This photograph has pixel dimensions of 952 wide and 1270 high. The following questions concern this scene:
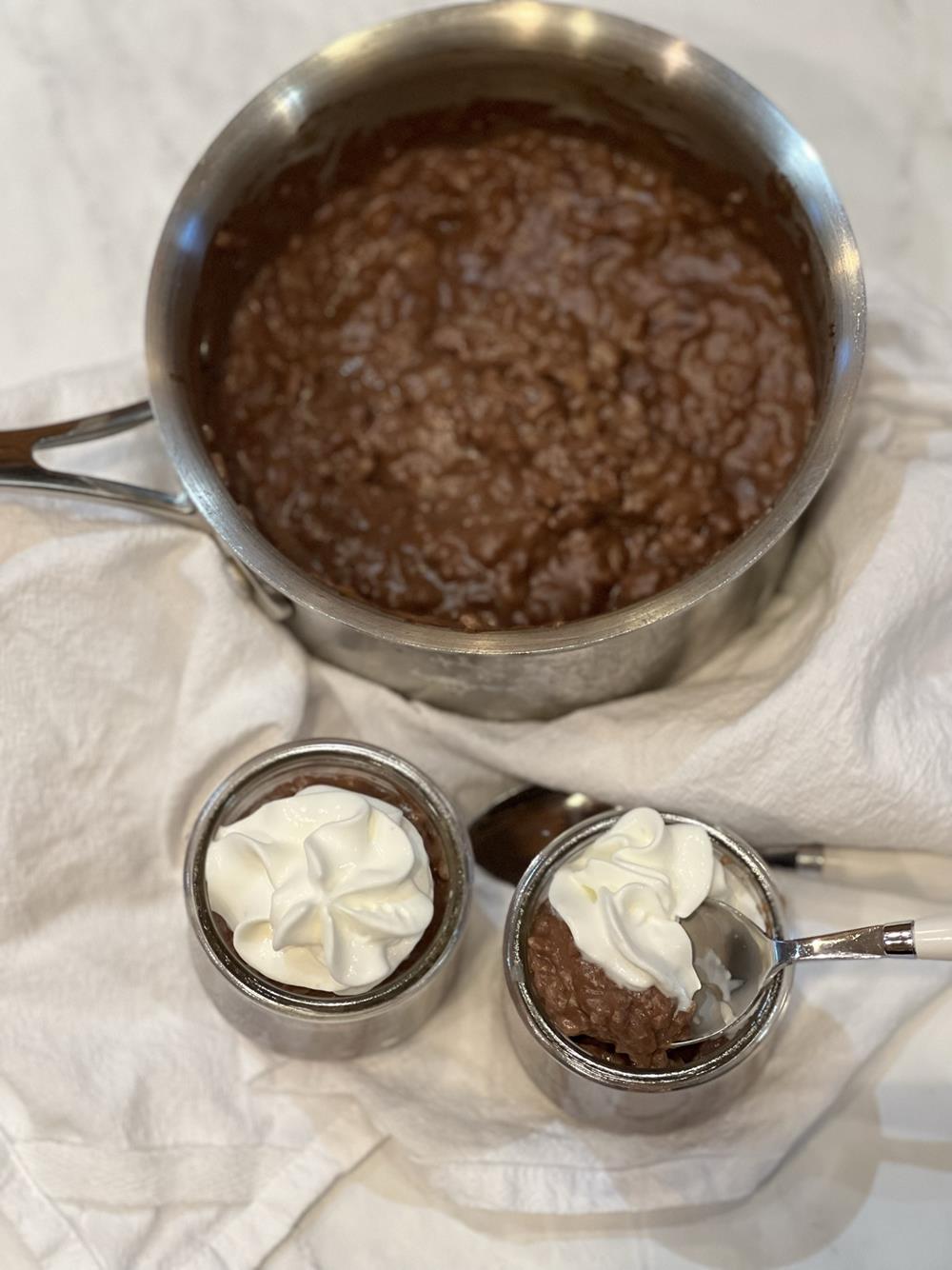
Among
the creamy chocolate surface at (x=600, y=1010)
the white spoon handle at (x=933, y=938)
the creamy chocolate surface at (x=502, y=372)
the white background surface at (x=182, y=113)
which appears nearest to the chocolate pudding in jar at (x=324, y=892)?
the creamy chocolate surface at (x=600, y=1010)

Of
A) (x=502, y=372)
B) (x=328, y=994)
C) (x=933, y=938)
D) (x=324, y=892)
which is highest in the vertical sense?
(x=502, y=372)

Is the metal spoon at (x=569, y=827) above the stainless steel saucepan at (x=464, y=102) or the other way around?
the other way around

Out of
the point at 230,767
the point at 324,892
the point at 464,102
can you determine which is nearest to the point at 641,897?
the point at 324,892

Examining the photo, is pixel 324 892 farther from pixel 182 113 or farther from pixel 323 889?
pixel 182 113

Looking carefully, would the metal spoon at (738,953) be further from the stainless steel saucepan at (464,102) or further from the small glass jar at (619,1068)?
the stainless steel saucepan at (464,102)

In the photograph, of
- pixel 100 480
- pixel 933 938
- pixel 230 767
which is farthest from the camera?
pixel 230 767
